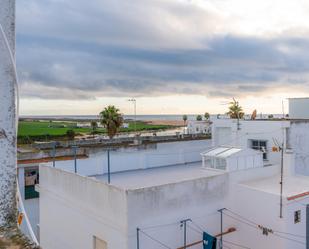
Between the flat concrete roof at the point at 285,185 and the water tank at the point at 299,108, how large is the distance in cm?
1204

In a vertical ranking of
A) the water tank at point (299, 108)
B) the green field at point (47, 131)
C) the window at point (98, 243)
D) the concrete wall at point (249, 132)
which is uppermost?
the water tank at point (299, 108)

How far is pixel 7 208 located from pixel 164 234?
384 inches

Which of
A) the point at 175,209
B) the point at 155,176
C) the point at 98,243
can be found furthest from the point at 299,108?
the point at 98,243

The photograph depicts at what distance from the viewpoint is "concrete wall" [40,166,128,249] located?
13.0 m

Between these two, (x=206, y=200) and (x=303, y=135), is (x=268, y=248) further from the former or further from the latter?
(x=303, y=135)

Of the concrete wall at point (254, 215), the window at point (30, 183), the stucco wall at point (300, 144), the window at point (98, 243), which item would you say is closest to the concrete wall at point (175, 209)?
the concrete wall at point (254, 215)

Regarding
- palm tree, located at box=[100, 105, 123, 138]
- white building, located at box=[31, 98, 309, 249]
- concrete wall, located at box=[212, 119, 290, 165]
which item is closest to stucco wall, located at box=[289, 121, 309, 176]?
concrete wall, located at box=[212, 119, 290, 165]

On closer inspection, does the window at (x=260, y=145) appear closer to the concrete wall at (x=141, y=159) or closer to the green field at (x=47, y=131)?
the concrete wall at (x=141, y=159)

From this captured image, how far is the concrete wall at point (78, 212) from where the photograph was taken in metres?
13.0

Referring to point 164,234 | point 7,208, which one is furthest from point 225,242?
point 7,208

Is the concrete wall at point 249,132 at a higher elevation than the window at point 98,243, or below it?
higher

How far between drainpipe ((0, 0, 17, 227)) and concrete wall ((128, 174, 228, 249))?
785cm

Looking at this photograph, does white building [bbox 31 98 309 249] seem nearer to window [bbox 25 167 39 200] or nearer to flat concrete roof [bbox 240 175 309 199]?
flat concrete roof [bbox 240 175 309 199]

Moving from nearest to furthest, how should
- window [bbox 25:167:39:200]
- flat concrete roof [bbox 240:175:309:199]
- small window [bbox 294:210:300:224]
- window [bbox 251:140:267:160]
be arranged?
small window [bbox 294:210:300:224] < flat concrete roof [bbox 240:175:309:199] < window [bbox 251:140:267:160] < window [bbox 25:167:39:200]
